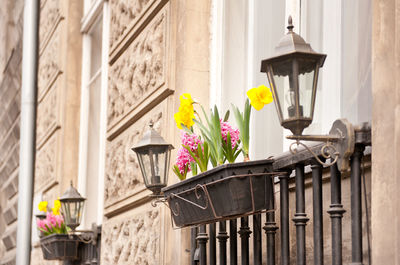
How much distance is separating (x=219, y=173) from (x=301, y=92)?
669 mm

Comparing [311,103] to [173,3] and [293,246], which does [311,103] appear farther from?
[173,3]

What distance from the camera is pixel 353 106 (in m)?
3.21

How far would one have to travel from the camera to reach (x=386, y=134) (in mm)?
2568

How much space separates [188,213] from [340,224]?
3.32ft

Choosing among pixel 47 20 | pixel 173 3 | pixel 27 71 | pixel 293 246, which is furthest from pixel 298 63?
pixel 47 20

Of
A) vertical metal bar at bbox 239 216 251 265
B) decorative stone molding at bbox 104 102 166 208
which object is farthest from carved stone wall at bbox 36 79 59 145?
vertical metal bar at bbox 239 216 251 265

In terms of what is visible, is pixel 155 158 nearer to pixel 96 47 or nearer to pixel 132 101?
pixel 132 101

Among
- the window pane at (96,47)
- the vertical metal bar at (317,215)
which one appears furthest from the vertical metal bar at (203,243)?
the window pane at (96,47)

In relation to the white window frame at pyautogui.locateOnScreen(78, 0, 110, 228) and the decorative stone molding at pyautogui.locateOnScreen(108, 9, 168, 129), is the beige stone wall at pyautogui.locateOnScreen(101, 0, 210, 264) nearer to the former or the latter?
the decorative stone molding at pyautogui.locateOnScreen(108, 9, 168, 129)

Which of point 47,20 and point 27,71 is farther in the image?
point 47,20

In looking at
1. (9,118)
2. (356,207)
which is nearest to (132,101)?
(356,207)

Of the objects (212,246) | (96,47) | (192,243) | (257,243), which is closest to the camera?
(257,243)

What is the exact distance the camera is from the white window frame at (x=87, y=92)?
6.54 meters

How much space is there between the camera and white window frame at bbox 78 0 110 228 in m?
6.54
